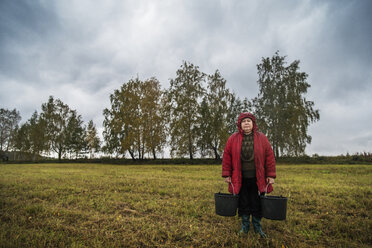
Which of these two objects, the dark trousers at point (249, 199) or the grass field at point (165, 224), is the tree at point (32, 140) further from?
the dark trousers at point (249, 199)

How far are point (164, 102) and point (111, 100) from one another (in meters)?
10.9

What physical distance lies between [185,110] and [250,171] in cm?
2501

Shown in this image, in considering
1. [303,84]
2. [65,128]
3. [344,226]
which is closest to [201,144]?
[303,84]

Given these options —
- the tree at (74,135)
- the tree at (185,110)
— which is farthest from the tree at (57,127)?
the tree at (185,110)

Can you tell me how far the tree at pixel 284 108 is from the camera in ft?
95.2

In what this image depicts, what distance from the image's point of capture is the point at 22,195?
663cm

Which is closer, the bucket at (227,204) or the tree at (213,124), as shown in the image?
the bucket at (227,204)

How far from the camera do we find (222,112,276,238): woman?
365 cm

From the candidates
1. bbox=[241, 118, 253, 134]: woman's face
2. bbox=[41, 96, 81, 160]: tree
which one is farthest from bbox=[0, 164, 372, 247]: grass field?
bbox=[41, 96, 81, 160]: tree

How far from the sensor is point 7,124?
153 feet

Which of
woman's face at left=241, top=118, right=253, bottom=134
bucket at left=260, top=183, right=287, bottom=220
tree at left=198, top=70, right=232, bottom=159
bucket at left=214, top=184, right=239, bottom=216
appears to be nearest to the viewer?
bucket at left=260, top=183, right=287, bottom=220

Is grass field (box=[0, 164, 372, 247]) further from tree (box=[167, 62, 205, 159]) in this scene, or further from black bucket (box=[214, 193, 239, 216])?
tree (box=[167, 62, 205, 159])

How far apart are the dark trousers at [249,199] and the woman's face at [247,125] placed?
91cm

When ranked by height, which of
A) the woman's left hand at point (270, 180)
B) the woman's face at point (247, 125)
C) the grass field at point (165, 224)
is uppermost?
the woman's face at point (247, 125)
